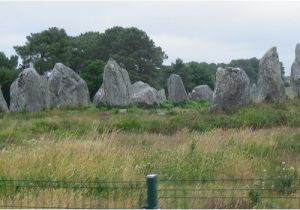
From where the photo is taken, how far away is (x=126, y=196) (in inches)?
343

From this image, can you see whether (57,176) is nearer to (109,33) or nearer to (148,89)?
(148,89)

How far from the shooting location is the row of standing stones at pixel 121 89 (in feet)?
101

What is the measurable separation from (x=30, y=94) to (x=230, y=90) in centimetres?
1225

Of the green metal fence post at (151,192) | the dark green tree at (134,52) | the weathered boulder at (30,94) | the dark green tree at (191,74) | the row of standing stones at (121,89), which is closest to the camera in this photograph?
the green metal fence post at (151,192)

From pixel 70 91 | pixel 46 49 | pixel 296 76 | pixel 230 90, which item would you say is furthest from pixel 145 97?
pixel 46 49

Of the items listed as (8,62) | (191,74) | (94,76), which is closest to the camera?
(94,76)

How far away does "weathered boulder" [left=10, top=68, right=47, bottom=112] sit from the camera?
36.1m

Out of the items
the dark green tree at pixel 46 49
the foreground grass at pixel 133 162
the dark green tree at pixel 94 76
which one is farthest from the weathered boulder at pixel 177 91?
the foreground grass at pixel 133 162

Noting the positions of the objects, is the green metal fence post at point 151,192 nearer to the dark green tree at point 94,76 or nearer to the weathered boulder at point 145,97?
the weathered boulder at point 145,97

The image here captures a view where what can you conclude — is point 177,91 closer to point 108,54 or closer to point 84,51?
point 108,54

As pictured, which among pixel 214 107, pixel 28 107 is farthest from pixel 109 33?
pixel 214 107

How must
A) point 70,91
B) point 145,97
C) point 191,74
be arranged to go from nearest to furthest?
point 70,91 < point 145,97 < point 191,74

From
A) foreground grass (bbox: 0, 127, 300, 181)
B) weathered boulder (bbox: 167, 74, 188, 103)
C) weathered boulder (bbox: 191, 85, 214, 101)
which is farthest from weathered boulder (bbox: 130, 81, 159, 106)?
foreground grass (bbox: 0, 127, 300, 181)

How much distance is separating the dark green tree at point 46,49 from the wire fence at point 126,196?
2308 inches
